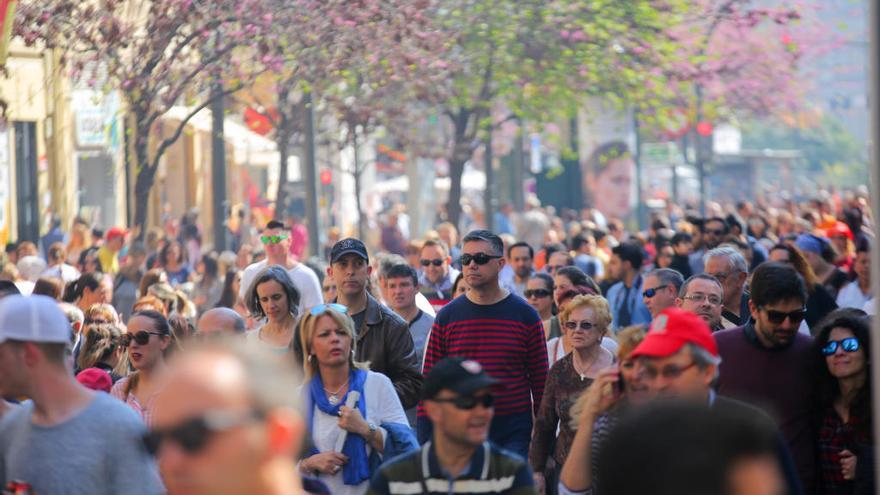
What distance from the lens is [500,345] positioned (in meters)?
8.68

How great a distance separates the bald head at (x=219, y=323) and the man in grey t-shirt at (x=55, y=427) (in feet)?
11.7

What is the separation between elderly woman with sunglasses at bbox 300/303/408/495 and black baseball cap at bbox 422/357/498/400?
175 centimetres

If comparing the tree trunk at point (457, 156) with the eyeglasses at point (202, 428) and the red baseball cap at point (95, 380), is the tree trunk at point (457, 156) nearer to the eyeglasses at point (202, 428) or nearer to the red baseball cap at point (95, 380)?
the red baseball cap at point (95, 380)

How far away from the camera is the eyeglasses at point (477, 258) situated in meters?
9.05

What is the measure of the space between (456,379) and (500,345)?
3.27m

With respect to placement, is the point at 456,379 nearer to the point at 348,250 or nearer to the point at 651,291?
the point at 348,250

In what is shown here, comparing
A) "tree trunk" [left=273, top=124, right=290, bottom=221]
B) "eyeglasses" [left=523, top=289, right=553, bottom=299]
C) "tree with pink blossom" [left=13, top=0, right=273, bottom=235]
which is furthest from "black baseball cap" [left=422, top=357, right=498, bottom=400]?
"tree trunk" [left=273, top=124, right=290, bottom=221]

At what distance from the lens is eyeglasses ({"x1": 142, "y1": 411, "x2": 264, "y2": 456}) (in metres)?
2.92

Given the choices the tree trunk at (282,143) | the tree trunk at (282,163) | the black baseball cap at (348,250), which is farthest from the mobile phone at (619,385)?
the tree trunk at (282,163)

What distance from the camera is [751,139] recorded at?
113 metres

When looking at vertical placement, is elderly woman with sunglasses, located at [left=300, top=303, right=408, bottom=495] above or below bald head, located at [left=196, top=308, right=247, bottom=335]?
below

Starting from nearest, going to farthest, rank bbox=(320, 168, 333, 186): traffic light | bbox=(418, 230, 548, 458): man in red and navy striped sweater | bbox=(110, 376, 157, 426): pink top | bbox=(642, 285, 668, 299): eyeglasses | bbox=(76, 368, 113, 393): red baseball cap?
1. bbox=(110, 376, 157, 426): pink top
2. bbox=(76, 368, 113, 393): red baseball cap
3. bbox=(418, 230, 548, 458): man in red and navy striped sweater
4. bbox=(642, 285, 668, 299): eyeglasses
5. bbox=(320, 168, 333, 186): traffic light

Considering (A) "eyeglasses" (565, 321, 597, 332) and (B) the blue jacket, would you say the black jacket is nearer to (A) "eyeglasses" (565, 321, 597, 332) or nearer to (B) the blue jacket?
(A) "eyeglasses" (565, 321, 597, 332)

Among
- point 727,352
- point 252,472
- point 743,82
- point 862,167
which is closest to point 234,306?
point 727,352
